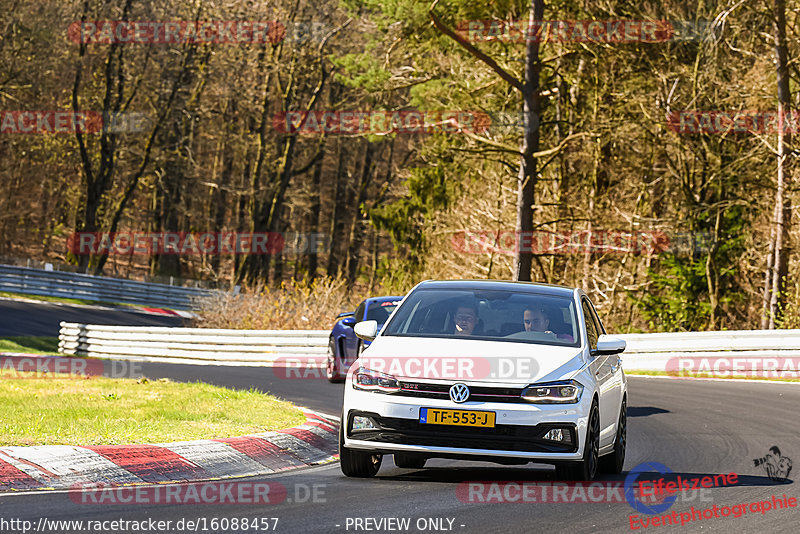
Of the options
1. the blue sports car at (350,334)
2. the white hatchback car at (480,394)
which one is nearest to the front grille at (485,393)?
the white hatchback car at (480,394)

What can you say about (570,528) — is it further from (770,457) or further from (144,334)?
(144,334)

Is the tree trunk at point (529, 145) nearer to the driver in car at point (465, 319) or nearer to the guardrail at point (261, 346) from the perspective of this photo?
the guardrail at point (261, 346)

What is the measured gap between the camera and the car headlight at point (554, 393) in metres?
8.34

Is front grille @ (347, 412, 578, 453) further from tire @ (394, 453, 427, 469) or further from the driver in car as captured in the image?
tire @ (394, 453, 427, 469)

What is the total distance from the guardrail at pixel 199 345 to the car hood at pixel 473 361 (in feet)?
57.8

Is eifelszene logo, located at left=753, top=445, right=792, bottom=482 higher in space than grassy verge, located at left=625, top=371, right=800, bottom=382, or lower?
higher

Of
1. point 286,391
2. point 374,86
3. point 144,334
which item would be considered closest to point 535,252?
point 374,86

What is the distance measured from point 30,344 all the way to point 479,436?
2426 cm

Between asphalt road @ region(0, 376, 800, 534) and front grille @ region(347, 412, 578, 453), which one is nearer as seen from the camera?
asphalt road @ region(0, 376, 800, 534)

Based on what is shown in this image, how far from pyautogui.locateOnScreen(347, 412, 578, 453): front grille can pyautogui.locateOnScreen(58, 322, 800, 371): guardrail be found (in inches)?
579

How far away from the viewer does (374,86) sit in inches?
1433

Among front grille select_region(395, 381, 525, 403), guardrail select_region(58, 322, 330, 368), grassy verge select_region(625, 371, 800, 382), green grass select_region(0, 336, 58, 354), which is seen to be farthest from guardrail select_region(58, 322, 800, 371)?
front grille select_region(395, 381, 525, 403)

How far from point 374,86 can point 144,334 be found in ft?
38.6

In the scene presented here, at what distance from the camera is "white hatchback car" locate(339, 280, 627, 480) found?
27.2 feet
